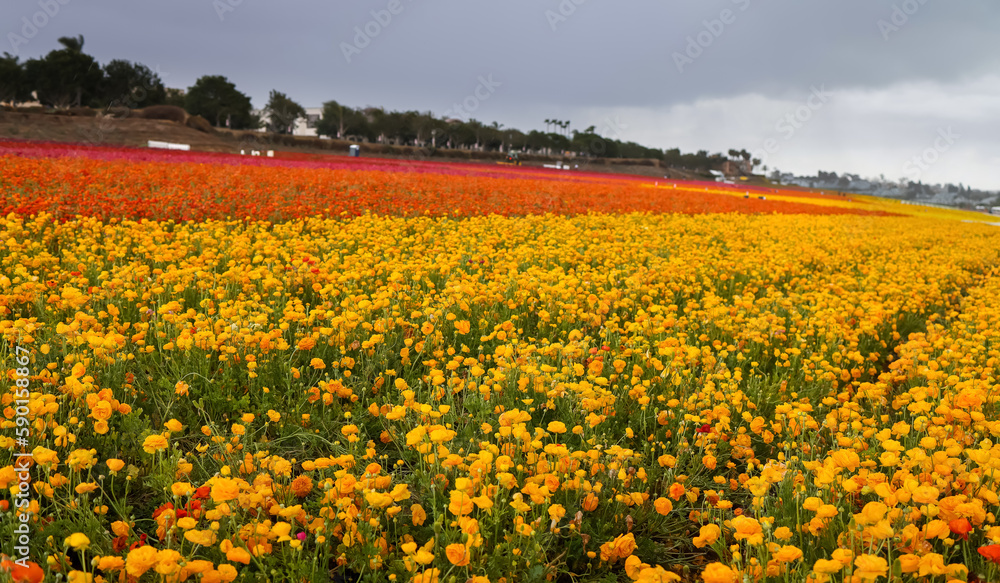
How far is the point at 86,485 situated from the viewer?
7.55 ft

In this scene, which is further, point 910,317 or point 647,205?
point 647,205

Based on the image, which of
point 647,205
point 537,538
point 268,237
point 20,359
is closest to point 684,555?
point 537,538

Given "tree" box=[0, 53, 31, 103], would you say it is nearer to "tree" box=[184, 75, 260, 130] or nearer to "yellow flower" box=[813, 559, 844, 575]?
"tree" box=[184, 75, 260, 130]

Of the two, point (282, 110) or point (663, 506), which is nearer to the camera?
point (663, 506)

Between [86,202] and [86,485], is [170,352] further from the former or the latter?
[86,202]

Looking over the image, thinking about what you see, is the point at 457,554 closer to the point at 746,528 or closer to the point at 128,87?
the point at 746,528

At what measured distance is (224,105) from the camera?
2613 inches

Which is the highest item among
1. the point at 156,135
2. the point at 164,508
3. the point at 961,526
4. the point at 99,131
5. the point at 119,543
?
the point at 156,135

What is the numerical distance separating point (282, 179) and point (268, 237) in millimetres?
6609

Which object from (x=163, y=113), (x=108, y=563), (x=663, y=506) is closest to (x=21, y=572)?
(x=108, y=563)

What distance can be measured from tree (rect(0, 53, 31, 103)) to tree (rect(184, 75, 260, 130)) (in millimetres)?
14741

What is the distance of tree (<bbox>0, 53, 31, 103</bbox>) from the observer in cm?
5125

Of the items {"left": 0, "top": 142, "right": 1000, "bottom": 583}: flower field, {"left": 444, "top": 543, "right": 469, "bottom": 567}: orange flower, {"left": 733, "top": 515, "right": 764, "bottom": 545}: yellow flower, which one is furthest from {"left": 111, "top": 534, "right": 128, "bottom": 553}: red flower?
{"left": 733, "top": 515, "right": 764, "bottom": 545}: yellow flower

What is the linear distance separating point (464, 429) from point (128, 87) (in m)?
70.8
